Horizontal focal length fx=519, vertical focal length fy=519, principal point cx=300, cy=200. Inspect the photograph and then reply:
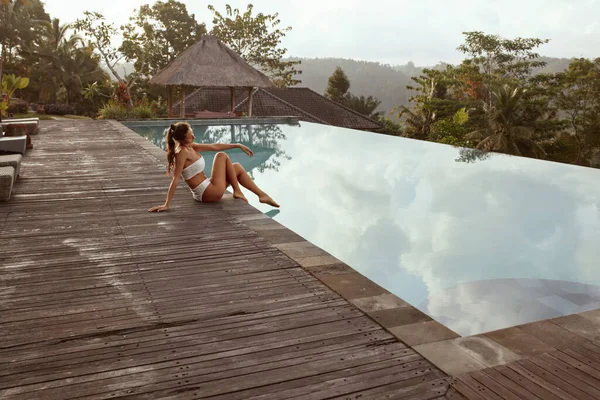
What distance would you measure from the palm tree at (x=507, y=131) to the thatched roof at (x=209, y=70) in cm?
973

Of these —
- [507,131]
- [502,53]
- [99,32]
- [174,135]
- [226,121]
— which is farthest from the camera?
[502,53]

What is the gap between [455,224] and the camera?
6.88 m

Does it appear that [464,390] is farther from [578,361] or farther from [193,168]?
[193,168]

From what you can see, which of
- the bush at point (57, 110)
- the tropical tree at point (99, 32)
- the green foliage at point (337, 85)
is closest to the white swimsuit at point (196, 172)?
the tropical tree at point (99, 32)

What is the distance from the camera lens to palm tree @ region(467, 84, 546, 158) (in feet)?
69.7

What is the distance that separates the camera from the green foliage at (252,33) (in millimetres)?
33438

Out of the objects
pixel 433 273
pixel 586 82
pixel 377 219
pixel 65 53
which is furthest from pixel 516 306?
pixel 65 53

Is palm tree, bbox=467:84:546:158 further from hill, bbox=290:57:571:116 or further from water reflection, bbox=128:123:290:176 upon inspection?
hill, bbox=290:57:571:116

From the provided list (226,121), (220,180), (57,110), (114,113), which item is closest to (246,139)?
(226,121)

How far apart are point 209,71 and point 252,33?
58.8ft

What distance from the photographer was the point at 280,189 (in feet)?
29.0

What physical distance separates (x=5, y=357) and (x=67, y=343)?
9.9 inches

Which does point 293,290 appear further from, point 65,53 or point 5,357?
point 65,53

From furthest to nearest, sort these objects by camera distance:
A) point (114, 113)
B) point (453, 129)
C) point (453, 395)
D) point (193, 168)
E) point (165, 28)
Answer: point (165, 28) → point (453, 129) → point (114, 113) → point (193, 168) → point (453, 395)
